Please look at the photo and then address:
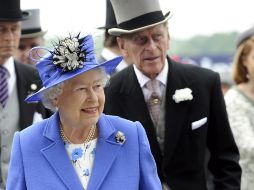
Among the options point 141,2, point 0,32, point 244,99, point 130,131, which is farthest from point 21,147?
point 244,99

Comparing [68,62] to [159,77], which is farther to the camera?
[159,77]

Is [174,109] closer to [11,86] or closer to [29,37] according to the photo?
[11,86]

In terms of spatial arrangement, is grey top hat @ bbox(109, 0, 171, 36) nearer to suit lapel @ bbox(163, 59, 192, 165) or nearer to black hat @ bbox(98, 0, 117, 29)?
suit lapel @ bbox(163, 59, 192, 165)

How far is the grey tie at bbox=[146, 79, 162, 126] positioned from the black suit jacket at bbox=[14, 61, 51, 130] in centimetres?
127

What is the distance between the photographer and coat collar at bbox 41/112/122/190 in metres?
4.54

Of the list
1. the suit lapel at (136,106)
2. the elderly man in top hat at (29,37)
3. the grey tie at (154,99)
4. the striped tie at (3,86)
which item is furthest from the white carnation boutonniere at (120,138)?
the elderly man in top hat at (29,37)

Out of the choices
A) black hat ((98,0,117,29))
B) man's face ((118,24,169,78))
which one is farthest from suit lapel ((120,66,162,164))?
black hat ((98,0,117,29))

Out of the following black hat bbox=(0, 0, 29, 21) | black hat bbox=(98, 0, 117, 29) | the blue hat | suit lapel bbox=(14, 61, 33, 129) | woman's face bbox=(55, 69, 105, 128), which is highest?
the blue hat

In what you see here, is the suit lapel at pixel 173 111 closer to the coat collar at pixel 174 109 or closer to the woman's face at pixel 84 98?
the coat collar at pixel 174 109

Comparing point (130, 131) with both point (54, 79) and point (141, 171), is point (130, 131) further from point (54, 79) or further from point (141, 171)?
point (54, 79)

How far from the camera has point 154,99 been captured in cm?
588

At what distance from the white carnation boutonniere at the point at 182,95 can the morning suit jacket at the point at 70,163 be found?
108 centimetres

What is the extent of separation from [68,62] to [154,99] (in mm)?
1469

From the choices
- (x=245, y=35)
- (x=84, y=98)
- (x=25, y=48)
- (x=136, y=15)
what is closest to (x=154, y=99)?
(x=136, y=15)
